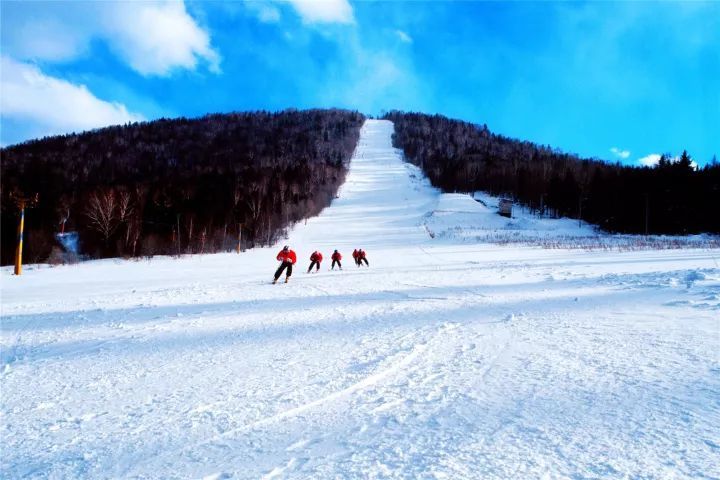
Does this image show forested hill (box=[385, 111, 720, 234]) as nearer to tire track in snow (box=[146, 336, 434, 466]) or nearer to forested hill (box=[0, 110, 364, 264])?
forested hill (box=[0, 110, 364, 264])

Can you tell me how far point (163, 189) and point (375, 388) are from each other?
Result: 219ft

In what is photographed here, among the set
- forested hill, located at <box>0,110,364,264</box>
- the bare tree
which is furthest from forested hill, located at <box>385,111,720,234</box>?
the bare tree

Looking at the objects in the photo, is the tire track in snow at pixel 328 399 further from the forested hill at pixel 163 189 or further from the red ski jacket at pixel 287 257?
the forested hill at pixel 163 189

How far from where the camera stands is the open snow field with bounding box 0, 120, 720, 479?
296 centimetres

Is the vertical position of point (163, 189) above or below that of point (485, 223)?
above

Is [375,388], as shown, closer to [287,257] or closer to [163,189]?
[287,257]

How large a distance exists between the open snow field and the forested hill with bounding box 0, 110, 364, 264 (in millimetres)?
37733

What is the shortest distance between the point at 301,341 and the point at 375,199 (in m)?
80.4

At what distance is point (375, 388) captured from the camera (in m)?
4.39

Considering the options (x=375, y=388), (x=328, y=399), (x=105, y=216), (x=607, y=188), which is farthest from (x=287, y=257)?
(x=607, y=188)

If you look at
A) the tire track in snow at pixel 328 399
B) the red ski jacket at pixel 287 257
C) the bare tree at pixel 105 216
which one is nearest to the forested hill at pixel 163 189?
the bare tree at pixel 105 216

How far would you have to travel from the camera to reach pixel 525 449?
296 centimetres

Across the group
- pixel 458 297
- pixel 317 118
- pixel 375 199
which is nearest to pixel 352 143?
pixel 317 118

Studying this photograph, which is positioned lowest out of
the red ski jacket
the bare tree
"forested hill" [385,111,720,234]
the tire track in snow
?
the tire track in snow
